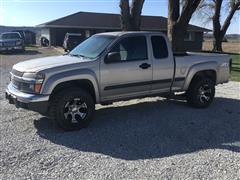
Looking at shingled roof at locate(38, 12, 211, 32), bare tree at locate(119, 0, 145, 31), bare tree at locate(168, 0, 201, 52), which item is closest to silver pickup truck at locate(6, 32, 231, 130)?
bare tree at locate(168, 0, 201, 52)

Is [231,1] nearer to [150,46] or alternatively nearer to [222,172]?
[150,46]

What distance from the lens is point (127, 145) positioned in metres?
6.11

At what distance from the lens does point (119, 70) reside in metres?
7.42

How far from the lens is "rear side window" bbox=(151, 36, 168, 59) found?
8.07 meters

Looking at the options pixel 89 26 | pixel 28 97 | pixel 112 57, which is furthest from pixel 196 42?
pixel 28 97

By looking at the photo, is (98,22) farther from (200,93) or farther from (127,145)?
(127,145)

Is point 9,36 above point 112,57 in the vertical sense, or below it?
below

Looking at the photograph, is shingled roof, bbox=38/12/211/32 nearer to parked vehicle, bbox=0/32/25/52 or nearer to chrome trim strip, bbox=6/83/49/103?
parked vehicle, bbox=0/32/25/52

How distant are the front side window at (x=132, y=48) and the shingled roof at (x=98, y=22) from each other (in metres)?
32.7

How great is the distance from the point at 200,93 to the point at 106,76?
284 centimetres

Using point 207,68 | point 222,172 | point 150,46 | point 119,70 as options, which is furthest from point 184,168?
point 207,68

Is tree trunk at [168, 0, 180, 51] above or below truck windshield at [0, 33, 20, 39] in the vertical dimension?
above

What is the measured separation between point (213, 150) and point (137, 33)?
127 inches

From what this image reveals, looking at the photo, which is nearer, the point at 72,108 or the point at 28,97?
the point at 28,97
